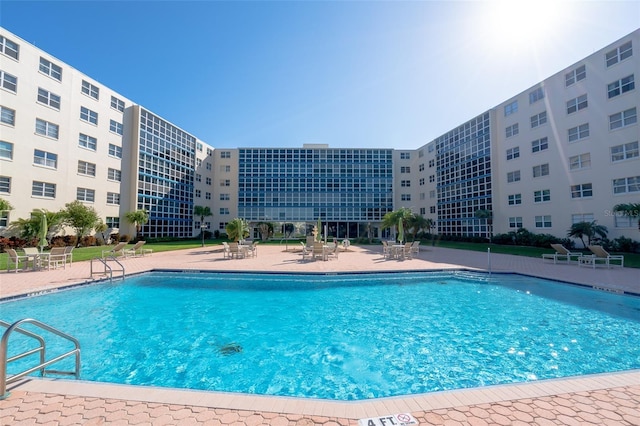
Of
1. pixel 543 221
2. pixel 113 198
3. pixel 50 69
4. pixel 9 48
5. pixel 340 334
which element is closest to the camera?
pixel 340 334

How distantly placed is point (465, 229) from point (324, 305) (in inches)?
1310

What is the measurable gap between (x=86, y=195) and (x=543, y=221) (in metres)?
44.5

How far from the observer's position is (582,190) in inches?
912

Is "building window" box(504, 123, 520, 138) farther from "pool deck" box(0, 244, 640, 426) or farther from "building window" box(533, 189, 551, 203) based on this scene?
"pool deck" box(0, 244, 640, 426)

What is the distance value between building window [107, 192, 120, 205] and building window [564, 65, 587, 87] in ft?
153

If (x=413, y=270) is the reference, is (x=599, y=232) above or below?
above

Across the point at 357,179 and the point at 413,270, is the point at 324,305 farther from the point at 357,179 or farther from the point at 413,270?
the point at 357,179

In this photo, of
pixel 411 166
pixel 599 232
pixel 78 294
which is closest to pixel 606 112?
pixel 599 232

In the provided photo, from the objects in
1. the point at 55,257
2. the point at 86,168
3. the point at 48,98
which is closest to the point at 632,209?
the point at 55,257

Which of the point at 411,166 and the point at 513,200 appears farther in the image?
the point at 411,166

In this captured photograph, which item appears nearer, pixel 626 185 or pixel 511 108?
pixel 626 185

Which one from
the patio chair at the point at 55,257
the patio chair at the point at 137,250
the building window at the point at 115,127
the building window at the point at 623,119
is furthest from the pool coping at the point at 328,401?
the building window at the point at 115,127

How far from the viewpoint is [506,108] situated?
31172mm

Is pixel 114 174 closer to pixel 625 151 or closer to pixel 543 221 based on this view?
pixel 543 221
